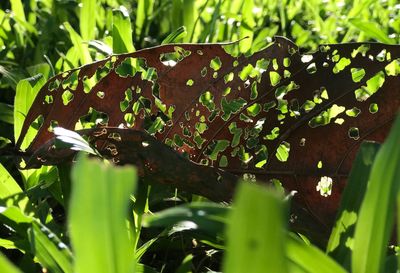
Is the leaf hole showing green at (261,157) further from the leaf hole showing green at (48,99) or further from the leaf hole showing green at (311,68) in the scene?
the leaf hole showing green at (48,99)

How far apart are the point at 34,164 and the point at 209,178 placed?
24cm

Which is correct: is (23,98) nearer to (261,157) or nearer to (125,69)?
(125,69)

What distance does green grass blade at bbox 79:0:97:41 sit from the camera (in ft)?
5.13

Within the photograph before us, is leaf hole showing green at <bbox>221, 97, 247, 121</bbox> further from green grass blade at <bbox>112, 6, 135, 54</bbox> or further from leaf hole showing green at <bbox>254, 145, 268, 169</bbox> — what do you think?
green grass blade at <bbox>112, 6, 135, 54</bbox>

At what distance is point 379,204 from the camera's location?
0.63 m

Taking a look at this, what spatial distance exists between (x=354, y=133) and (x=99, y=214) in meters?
0.58

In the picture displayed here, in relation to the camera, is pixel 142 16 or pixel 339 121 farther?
pixel 142 16

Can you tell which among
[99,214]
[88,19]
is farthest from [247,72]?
[99,214]

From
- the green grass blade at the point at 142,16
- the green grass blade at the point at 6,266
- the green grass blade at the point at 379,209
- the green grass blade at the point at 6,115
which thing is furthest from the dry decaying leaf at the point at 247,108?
the green grass blade at the point at 142,16

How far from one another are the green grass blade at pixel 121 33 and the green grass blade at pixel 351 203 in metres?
0.65

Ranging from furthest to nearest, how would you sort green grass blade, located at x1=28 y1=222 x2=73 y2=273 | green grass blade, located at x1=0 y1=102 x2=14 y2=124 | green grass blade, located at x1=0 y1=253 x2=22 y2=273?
green grass blade, located at x1=0 y1=102 x2=14 y2=124 → green grass blade, located at x1=28 y1=222 x2=73 y2=273 → green grass blade, located at x1=0 y1=253 x2=22 y2=273

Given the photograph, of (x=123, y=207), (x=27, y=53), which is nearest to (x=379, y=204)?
(x=123, y=207)

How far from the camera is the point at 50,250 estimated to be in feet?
2.39

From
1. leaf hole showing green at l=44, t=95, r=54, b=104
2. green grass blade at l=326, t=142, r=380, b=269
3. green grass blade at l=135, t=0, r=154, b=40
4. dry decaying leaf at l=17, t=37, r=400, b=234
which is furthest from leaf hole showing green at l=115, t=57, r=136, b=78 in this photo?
green grass blade at l=135, t=0, r=154, b=40
